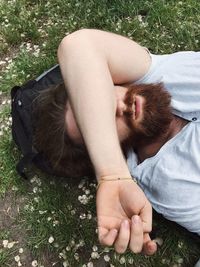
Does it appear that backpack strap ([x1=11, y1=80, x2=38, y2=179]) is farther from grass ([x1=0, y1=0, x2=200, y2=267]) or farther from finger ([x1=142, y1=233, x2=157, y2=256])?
finger ([x1=142, y1=233, x2=157, y2=256])

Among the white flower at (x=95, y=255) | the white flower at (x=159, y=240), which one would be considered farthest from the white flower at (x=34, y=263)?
the white flower at (x=159, y=240)

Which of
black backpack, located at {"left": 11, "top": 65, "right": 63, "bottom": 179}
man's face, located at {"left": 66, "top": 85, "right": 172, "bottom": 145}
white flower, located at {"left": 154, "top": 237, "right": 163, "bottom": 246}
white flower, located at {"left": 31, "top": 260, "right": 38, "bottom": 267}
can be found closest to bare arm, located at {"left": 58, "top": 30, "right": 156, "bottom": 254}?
man's face, located at {"left": 66, "top": 85, "right": 172, "bottom": 145}

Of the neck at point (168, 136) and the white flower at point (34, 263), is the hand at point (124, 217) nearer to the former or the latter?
the neck at point (168, 136)

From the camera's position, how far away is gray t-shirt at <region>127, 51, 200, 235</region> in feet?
11.2

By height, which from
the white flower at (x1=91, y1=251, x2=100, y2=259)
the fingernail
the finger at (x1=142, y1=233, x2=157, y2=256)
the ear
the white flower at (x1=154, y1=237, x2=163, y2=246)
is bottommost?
the white flower at (x1=154, y1=237, x2=163, y2=246)

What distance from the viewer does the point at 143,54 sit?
12.2 ft

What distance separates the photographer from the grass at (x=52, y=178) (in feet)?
12.5

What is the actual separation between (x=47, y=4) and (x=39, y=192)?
7.39 ft

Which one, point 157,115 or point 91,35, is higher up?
point 91,35

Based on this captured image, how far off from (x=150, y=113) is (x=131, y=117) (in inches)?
6.0

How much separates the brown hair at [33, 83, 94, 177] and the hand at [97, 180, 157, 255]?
83cm

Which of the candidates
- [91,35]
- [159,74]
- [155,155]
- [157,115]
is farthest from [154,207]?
[91,35]

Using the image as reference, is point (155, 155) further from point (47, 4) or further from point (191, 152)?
point (47, 4)

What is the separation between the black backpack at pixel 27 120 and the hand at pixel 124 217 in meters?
1.27
